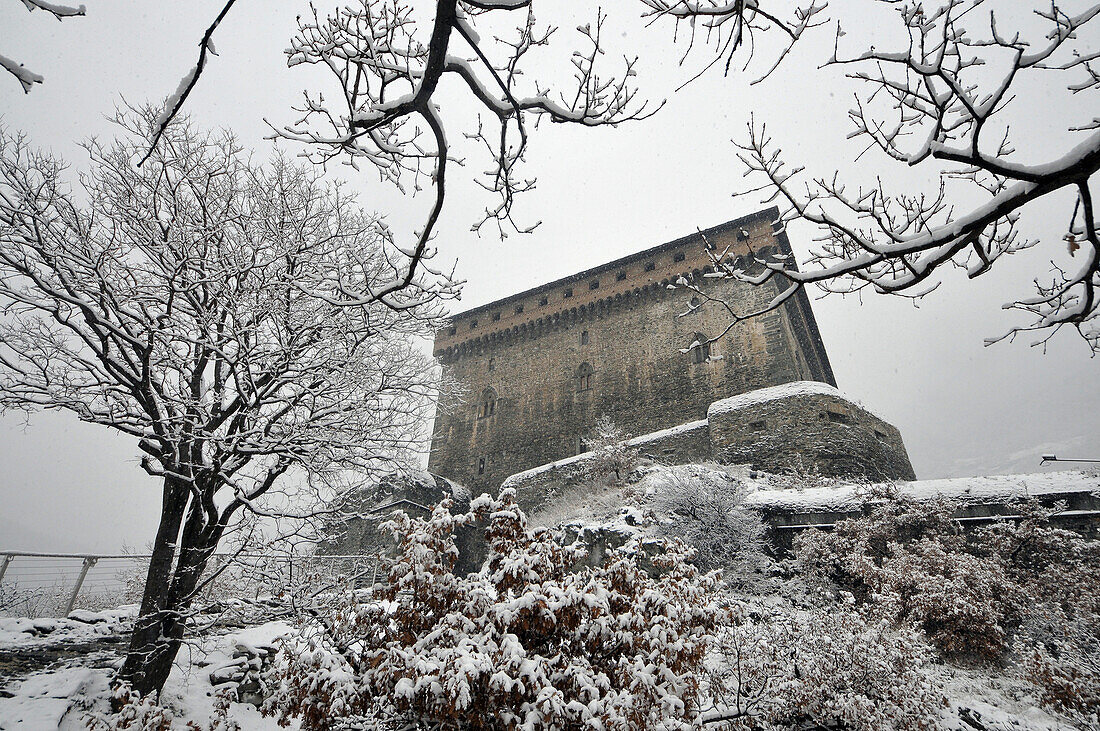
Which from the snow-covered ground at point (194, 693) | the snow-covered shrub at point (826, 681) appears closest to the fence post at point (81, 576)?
the snow-covered ground at point (194, 693)

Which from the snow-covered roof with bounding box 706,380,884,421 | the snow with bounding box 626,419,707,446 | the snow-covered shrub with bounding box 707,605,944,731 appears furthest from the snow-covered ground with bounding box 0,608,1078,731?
the snow with bounding box 626,419,707,446

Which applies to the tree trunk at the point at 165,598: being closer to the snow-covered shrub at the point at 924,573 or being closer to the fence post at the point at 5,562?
the fence post at the point at 5,562

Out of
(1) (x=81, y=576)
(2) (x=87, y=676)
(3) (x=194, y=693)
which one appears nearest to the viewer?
(2) (x=87, y=676)

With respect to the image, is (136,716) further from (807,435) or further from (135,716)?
(807,435)

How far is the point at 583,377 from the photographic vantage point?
22781 millimetres

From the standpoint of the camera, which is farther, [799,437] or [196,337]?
[799,437]

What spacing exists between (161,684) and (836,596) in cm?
906

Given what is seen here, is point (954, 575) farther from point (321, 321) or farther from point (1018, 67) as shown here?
point (321, 321)

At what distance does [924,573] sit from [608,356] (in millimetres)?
15816

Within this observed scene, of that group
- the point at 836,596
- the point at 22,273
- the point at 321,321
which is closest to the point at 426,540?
the point at 321,321

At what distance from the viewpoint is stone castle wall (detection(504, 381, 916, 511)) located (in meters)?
13.9

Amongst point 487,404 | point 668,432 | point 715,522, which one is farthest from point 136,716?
point 487,404

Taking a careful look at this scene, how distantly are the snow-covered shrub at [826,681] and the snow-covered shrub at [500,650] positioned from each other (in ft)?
4.54

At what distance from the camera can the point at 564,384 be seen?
23.1 metres
